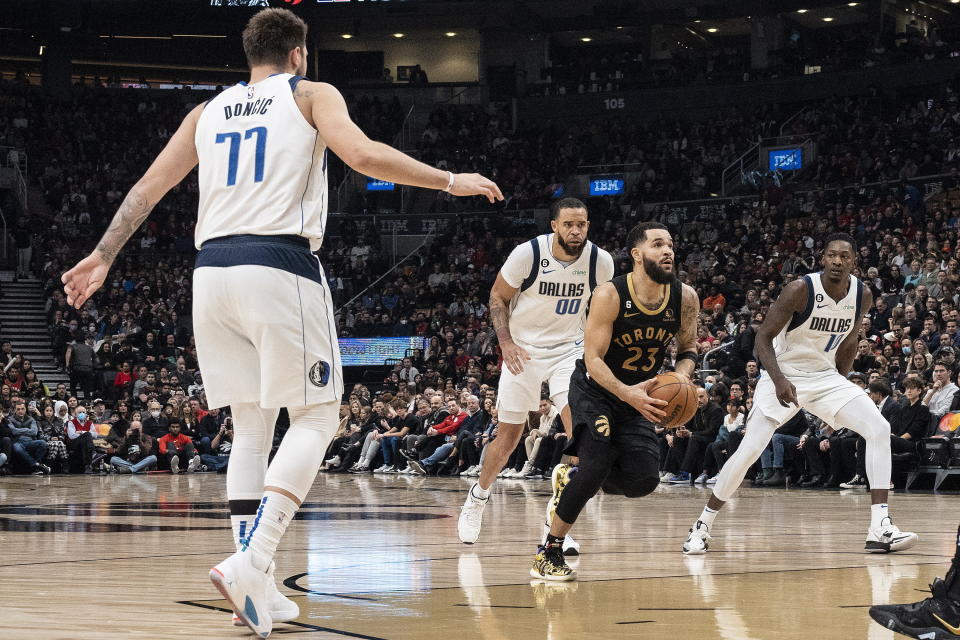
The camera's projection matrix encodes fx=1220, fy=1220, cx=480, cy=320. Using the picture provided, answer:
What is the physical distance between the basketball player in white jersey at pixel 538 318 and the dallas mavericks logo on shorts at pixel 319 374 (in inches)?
125

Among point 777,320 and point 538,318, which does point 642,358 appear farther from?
point 777,320

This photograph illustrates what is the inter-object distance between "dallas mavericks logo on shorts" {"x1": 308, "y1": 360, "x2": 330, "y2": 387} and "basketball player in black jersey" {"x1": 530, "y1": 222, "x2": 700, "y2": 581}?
2025mm

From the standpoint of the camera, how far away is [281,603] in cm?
452

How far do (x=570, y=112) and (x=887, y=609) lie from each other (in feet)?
119

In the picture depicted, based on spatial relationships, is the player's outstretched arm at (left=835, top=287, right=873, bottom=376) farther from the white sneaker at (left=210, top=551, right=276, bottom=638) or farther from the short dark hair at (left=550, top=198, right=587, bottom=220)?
the white sneaker at (left=210, top=551, right=276, bottom=638)

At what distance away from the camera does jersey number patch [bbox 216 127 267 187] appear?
4.63 m

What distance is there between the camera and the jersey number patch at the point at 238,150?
4.63 meters

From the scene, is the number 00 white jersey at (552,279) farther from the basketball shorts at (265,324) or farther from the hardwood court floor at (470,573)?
the basketball shorts at (265,324)

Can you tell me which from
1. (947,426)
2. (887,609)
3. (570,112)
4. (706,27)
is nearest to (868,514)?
(947,426)

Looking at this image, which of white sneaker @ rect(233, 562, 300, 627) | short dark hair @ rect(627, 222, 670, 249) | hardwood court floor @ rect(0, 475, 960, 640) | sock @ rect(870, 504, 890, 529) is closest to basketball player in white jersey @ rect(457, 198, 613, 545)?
hardwood court floor @ rect(0, 475, 960, 640)

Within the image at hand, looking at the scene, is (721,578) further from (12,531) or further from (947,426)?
(947,426)

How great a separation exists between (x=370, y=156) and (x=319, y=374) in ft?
2.70

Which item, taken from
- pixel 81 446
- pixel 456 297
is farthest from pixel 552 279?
pixel 456 297

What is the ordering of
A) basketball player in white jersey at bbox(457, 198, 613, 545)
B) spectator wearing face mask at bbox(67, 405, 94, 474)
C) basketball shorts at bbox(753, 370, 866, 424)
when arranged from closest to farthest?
basketball player in white jersey at bbox(457, 198, 613, 545)
basketball shorts at bbox(753, 370, 866, 424)
spectator wearing face mask at bbox(67, 405, 94, 474)
